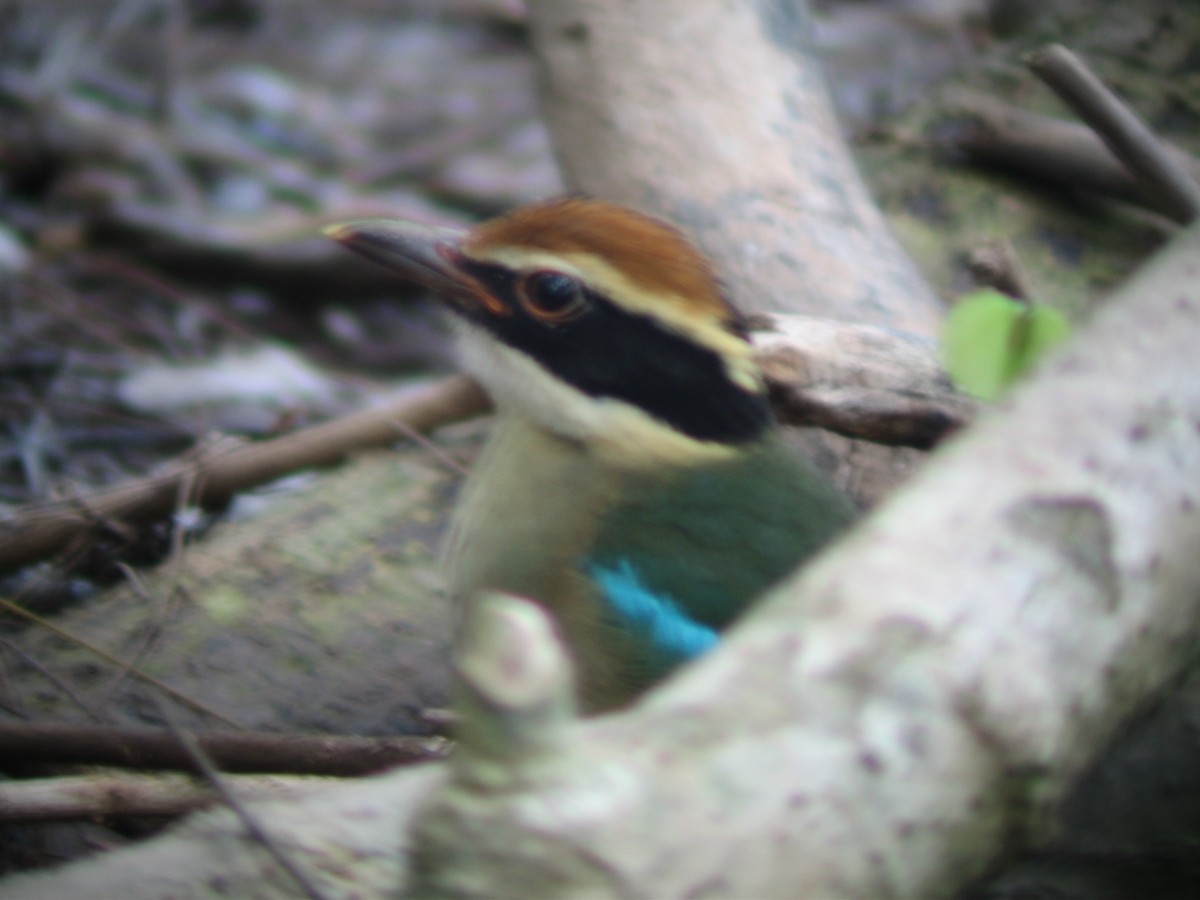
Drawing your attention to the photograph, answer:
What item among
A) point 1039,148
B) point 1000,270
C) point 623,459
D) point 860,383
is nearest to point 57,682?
point 623,459

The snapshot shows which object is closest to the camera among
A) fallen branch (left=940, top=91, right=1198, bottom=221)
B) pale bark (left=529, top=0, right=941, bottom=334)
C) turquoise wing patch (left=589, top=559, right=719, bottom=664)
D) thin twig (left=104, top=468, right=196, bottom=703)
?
turquoise wing patch (left=589, top=559, right=719, bottom=664)

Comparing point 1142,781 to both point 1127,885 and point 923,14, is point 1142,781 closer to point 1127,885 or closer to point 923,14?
point 1127,885

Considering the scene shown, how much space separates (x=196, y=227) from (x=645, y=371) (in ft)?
12.3

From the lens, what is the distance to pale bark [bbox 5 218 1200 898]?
1442mm

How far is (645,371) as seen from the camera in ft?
A: 9.43

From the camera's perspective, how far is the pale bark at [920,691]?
1442 mm

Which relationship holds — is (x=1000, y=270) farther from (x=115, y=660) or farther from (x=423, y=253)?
(x=115, y=660)

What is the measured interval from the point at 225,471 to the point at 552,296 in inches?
62.1

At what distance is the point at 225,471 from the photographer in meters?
3.98

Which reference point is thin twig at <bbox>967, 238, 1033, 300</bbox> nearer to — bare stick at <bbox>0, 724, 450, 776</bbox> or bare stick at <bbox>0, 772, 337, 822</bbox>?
bare stick at <bbox>0, 724, 450, 776</bbox>

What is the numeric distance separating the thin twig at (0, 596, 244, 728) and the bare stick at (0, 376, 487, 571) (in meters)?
0.26

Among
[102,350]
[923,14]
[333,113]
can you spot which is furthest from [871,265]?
[923,14]

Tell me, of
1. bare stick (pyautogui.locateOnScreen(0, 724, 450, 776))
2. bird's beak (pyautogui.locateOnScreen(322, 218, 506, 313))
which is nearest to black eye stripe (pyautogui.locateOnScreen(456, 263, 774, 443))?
bird's beak (pyautogui.locateOnScreen(322, 218, 506, 313))

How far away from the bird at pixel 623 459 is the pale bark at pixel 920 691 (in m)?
0.92
